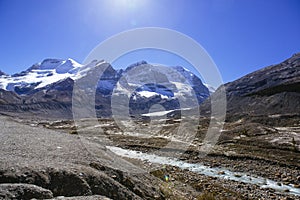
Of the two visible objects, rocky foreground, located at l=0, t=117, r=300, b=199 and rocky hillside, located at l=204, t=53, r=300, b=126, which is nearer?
rocky foreground, located at l=0, t=117, r=300, b=199

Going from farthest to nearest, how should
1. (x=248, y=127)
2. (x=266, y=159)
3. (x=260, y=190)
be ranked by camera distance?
(x=248, y=127)
(x=266, y=159)
(x=260, y=190)

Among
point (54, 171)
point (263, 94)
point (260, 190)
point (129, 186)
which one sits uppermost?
point (263, 94)

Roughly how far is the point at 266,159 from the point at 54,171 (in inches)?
1156

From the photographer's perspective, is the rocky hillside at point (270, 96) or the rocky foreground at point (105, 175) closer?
the rocky foreground at point (105, 175)

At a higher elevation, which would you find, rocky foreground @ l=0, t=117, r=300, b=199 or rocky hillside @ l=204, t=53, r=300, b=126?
rocky hillside @ l=204, t=53, r=300, b=126

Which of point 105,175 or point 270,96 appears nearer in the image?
point 105,175

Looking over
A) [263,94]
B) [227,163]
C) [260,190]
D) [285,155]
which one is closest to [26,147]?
[260,190]

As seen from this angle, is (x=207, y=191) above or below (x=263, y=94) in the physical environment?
below

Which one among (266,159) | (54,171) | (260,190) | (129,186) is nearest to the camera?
(54,171)

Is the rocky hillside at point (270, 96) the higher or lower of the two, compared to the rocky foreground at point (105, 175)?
higher

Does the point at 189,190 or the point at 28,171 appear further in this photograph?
the point at 189,190

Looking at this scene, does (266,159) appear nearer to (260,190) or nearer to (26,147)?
(260,190)

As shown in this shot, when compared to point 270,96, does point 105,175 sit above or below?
below

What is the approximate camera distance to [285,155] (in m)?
34.2
